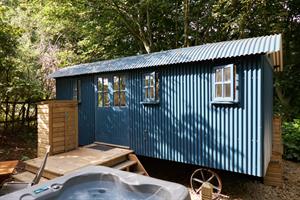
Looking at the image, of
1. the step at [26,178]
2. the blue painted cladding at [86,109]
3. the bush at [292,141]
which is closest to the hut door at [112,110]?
the blue painted cladding at [86,109]

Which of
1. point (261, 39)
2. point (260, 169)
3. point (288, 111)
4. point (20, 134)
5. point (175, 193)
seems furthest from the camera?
point (288, 111)

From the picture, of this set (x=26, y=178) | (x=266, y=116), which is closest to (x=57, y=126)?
(x=26, y=178)

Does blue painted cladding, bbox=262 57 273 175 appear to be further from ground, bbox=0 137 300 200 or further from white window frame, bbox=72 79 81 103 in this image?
white window frame, bbox=72 79 81 103

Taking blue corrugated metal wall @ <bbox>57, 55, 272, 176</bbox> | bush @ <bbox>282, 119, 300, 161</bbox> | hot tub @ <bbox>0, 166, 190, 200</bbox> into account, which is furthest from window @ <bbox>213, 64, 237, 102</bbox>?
bush @ <bbox>282, 119, 300, 161</bbox>

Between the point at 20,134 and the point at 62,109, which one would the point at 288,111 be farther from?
the point at 20,134

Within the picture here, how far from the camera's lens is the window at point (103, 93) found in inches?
291

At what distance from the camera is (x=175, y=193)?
3.36 metres

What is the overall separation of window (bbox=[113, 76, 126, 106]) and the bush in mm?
6459

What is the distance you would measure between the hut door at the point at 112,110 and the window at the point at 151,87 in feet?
2.37

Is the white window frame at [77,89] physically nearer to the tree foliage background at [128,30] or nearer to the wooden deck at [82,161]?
the wooden deck at [82,161]

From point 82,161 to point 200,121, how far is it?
2.83m

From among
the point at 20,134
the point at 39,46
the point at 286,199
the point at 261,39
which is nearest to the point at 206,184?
the point at 286,199

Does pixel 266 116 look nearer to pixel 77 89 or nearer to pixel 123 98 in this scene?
pixel 123 98

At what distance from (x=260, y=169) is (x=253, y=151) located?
352mm
